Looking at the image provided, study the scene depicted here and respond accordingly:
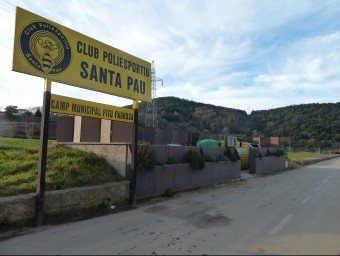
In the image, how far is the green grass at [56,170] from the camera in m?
8.13

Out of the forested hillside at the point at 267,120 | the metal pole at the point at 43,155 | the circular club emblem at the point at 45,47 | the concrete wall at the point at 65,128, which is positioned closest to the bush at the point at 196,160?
the circular club emblem at the point at 45,47

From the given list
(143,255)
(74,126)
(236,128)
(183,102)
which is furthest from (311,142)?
(143,255)

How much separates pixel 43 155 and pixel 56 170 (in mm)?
1648

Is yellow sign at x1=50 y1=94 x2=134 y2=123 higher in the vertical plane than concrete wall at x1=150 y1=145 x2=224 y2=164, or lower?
higher

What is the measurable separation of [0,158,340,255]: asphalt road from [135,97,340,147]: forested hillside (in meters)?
68.4

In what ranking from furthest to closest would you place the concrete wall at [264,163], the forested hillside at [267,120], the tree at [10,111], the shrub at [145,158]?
the forested hillside at [267,120] → the tree at [10,111] → the concrete wall at [264,163] → the shrub at [145,158]

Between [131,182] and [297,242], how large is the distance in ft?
16.8

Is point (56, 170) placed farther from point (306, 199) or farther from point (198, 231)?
point (306, 199)

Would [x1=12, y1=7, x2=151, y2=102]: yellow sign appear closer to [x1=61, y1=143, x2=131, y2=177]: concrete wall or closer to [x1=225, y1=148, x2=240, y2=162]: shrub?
[x1=61, y1=143, x2=131, y2=177]: concrete wall

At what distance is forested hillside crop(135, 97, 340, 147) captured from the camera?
291 feet

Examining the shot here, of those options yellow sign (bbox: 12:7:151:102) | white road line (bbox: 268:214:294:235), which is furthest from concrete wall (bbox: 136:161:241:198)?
white road line (bbox: 268:214:294:235)

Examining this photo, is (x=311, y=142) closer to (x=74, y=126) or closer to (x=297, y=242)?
(x=74, y=126)

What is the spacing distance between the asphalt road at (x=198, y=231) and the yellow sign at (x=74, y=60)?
342 cm

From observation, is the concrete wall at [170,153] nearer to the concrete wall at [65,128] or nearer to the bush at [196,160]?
the bush at [196,160]
